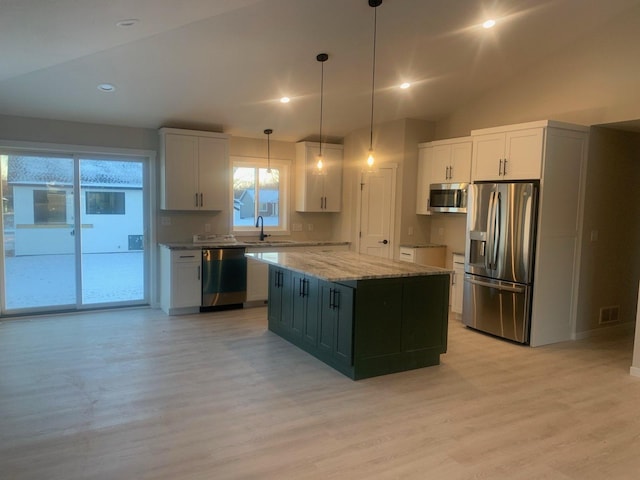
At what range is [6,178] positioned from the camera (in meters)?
5.48

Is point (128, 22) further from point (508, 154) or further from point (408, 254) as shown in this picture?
point (408, 254)

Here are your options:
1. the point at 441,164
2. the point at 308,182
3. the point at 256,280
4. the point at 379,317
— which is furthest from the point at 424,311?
the point at 308,182

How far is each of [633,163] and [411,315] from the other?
357cm

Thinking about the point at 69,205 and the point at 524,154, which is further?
the point at 69,205

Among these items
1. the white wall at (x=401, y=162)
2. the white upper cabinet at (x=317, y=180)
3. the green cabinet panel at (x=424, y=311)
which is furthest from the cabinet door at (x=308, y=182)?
the green cabinet panel at (x=424, y=311)

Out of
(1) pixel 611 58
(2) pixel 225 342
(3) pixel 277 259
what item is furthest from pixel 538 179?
(2) pixel 225 342

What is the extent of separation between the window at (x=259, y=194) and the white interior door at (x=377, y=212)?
127cm

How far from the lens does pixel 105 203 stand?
238 inches

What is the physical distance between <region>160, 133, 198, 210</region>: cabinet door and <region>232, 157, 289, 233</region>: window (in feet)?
2.78

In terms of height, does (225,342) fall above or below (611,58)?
→ below

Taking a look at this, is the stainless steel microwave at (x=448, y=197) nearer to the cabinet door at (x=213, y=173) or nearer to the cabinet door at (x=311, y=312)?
the cabinet door at (x=311, y=312)

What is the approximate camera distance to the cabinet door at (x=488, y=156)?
505 centimetres

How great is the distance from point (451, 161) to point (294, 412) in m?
4.11

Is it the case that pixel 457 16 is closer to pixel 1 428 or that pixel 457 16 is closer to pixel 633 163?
pixel 633 163
